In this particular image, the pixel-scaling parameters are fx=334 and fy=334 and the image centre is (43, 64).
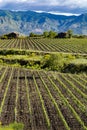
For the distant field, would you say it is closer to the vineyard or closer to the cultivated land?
the cultivated land

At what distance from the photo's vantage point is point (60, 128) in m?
17.3

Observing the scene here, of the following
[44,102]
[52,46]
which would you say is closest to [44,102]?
[44,102]

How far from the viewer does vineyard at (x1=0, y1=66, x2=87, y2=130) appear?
18.3 meters

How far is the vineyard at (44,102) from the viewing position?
18.3 metres

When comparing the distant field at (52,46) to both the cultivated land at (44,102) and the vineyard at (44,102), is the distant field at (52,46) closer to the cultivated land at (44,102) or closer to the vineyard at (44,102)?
the cultivated land at (44,102)

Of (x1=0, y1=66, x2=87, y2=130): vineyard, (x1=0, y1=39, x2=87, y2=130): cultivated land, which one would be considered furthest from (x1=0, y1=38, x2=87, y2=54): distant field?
(x1=0, y1=66, x2=87, y2=130): vineyard

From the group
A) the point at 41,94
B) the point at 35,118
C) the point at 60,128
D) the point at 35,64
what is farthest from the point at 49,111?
the point at 35,64

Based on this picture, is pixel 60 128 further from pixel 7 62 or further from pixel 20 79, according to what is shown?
pixel 7 62

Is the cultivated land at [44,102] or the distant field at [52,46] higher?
the cultivated land at [44,102]

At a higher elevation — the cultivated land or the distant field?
the cultivated land

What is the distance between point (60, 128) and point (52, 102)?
5.46m

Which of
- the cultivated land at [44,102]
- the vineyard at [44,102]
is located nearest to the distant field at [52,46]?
the cultivated land at [44,102]

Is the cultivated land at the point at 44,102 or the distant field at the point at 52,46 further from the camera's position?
the distant field at the point at 52,46

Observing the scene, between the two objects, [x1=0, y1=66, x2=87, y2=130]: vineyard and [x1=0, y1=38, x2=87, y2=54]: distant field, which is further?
[x1=0, y1=38, x2=87, y2=54]: distant field
